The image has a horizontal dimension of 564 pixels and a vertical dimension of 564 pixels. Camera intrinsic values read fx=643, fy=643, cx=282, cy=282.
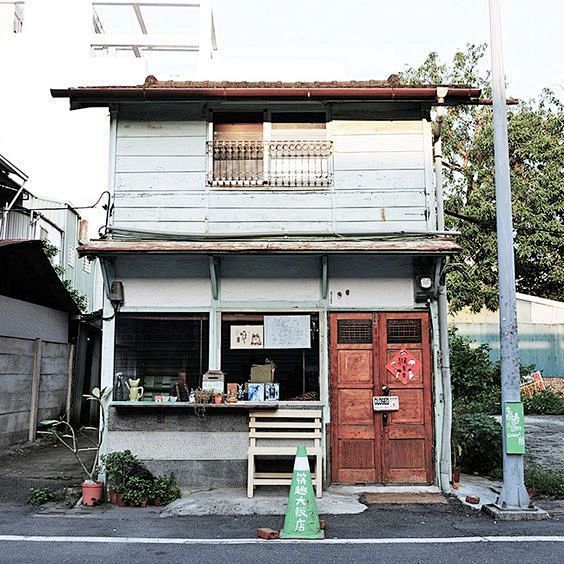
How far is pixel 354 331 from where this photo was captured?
30.7 ft

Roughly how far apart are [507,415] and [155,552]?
4465mm

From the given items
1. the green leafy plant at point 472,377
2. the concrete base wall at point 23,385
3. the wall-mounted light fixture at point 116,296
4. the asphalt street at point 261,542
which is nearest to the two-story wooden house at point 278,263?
the wall-mounted light fixture at point 116,296

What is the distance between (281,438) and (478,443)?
11.4ft

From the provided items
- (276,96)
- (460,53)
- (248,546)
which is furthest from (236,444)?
(460,53)

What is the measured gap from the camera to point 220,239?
9.41 m

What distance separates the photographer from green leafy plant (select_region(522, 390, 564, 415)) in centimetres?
2017

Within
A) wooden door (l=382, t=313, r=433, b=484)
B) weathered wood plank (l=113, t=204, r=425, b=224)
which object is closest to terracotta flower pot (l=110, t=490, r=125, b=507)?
wooden door (l=382, t=313, r=433, b=484)

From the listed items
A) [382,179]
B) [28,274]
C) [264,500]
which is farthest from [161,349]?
[28,274]

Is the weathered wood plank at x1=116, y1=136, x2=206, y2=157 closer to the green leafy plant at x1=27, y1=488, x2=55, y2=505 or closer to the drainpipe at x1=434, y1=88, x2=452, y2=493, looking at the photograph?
the drainpipe at x1=434, y1=88, x2=452, y2=493

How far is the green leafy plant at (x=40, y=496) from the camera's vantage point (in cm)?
834

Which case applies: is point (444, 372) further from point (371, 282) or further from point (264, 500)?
point (264, 500)

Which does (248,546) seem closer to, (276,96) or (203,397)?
→ (203,397)

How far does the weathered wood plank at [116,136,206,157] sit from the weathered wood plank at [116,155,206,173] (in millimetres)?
65

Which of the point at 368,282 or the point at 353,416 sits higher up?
the point at 368,282
